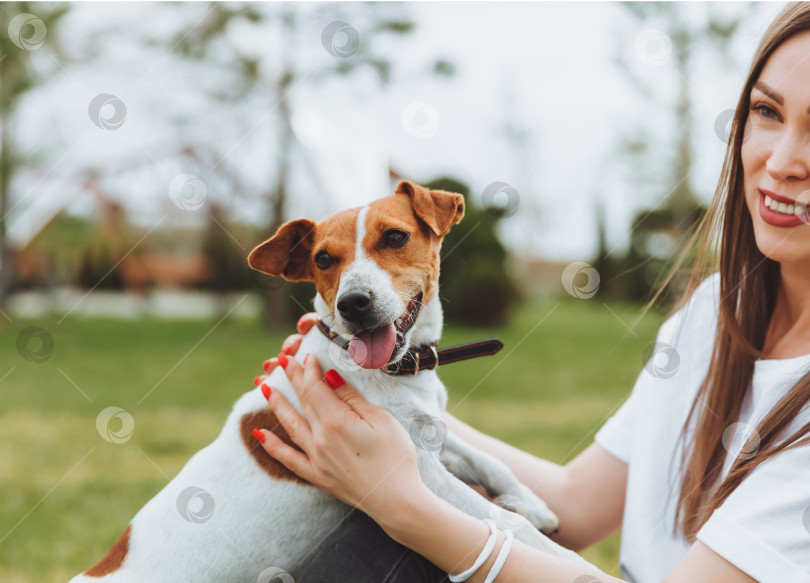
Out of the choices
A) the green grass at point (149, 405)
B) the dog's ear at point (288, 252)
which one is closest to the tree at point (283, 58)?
the green grass at point (149, 405)

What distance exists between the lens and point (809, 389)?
1715 mm

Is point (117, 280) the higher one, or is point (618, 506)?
point (618, 506)

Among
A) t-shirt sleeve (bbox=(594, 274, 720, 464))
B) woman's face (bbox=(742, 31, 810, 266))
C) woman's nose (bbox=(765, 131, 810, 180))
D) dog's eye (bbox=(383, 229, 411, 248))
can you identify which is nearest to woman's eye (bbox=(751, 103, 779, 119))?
woman's face (bbox=(742, 31, 810, 266))

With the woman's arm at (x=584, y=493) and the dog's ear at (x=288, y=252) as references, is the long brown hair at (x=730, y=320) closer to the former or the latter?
the woman's arm at (x=584, y=493)

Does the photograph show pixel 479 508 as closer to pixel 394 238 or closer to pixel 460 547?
pixel 460 547

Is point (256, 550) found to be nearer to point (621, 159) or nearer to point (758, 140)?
point (758, 140)

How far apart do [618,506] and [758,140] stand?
1.32 m

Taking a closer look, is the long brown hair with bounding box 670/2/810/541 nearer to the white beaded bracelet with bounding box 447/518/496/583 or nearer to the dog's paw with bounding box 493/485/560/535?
the dog's paw with bounding box 493/485/560/535

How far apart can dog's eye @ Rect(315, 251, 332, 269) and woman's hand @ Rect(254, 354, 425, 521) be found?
0.36 metres

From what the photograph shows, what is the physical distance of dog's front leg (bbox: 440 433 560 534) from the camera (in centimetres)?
221

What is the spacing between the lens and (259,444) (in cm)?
213

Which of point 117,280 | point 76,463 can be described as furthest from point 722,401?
point 117,280

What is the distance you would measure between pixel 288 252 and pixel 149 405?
632cm

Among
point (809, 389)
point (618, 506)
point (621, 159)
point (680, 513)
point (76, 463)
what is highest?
point (809, 389)
